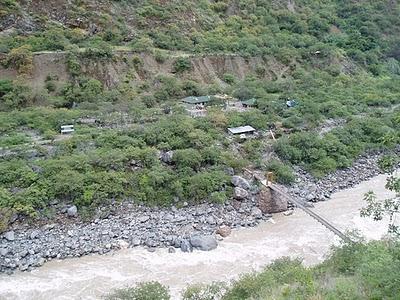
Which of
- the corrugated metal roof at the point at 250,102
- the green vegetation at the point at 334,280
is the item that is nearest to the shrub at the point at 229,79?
the corrugated metal roof at the point at 250,102

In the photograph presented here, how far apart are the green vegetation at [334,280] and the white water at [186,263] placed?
2.94m

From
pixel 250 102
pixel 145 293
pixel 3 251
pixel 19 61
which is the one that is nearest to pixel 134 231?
pixel 3 251

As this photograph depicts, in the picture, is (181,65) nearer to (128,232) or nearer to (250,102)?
(250,102)

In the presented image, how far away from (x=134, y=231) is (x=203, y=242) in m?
3.16

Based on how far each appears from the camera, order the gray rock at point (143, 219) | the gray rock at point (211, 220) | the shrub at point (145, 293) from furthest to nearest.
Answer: the gray rock at point (211, 220) → the gray rock at point (143, 219) → the shrub at point (145, 293)

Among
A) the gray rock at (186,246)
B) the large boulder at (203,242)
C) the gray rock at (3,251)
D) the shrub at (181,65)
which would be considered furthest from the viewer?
the shrub at (181,65)

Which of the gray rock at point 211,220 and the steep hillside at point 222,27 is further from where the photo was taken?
the steep hillside at point 222,27

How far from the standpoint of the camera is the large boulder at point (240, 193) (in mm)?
23266

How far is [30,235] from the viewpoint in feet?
63.7

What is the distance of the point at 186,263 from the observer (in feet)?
60.4

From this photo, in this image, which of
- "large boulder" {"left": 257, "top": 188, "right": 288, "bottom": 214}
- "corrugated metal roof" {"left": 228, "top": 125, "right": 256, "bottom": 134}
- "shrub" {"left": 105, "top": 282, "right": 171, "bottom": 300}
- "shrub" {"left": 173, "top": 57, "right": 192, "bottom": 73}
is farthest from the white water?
"shrub" {"left": 173, "top": 57, "right": 192, "bottom": 73}

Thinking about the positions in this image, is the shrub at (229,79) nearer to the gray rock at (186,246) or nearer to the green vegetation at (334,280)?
the gray rock at (186,246)

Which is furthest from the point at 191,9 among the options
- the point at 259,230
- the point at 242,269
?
the point at 242,269

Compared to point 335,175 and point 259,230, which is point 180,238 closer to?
point 259,230
